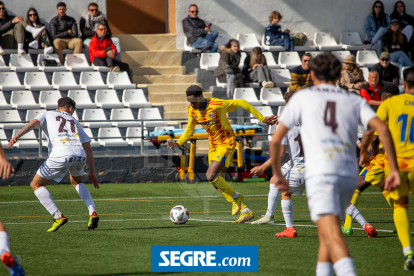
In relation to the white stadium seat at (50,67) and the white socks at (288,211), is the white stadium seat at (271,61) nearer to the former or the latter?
the white stadium seat at (50,67)

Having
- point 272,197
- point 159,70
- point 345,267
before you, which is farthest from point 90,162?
point 159,70

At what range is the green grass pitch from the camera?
16.7 ft

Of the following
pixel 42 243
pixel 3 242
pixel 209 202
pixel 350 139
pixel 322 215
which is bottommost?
pixel 209 202

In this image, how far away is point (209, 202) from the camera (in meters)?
10.7

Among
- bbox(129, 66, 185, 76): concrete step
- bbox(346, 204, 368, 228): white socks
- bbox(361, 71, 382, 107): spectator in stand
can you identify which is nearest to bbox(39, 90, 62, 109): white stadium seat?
bbox(129, 66, 185, 76): concrete step

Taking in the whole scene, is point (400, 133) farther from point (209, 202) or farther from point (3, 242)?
point (209, 202)

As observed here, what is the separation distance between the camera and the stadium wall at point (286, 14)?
18.8 metres

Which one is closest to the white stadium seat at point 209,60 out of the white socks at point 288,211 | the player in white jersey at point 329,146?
the white socks at point 288,211

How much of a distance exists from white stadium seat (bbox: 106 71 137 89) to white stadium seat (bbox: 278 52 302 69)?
5.11m

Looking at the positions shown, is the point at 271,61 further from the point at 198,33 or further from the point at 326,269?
the point at 326,269

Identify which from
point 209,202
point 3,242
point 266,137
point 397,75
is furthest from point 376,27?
point 3,242

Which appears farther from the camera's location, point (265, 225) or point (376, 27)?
point (376, 27)

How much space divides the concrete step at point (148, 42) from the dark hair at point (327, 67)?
1487 centimetres

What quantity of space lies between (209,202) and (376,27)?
36.2 feet
